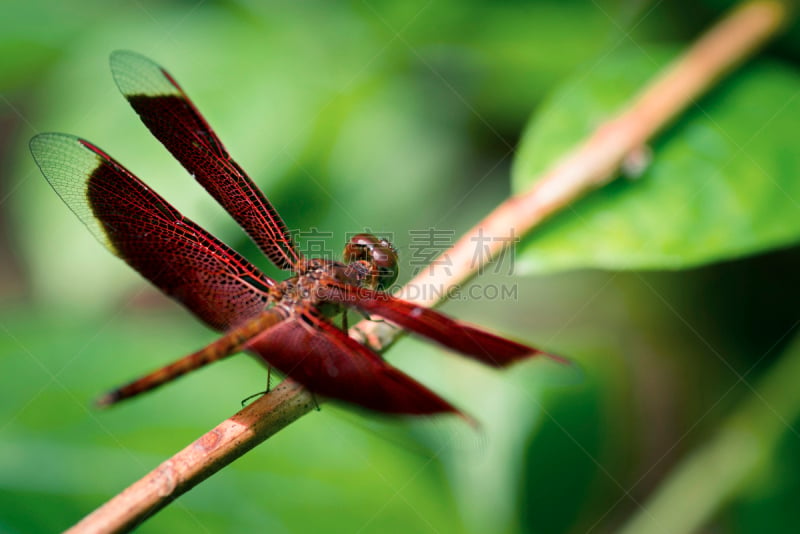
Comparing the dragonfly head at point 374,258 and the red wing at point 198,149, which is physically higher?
the red wing at point 198,149

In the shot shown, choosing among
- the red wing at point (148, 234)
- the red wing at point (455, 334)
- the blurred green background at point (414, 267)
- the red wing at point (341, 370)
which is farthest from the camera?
the blurred green background at point (414, 267)

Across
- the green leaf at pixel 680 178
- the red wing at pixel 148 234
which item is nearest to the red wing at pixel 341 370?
the red wing at pixel 148 234

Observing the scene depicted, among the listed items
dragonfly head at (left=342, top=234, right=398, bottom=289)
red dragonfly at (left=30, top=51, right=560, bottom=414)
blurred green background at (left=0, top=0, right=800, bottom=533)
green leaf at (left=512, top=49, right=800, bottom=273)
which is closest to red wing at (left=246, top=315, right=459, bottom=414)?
red dragonfly at (left=30, top=51, right=560, bottom=414)

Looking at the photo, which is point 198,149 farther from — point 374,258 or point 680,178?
point 680,178

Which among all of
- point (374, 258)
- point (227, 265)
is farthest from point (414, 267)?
point (227, 265)

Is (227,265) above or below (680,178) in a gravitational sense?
above

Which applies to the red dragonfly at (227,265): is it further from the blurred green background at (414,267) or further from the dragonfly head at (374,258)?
the blurred green background at (414,267)

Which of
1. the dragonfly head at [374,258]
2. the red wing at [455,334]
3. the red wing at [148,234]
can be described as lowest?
the red wing at [455,334]

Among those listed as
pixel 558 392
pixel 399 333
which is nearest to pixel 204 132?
pixel 399 333
